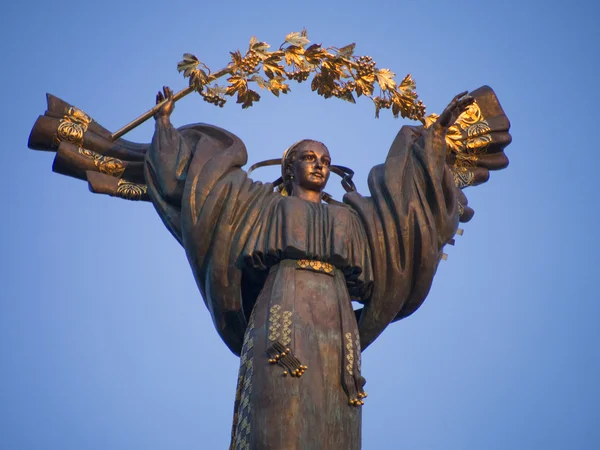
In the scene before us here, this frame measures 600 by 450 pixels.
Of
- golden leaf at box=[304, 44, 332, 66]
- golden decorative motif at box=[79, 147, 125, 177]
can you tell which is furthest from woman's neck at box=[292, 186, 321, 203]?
golden decorative motif at box=[79, 147, 125, 177]

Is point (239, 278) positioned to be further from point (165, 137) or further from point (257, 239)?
point (165, 137)

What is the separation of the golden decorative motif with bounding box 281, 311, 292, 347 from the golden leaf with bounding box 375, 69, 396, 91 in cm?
324

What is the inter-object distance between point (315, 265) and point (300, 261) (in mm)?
156

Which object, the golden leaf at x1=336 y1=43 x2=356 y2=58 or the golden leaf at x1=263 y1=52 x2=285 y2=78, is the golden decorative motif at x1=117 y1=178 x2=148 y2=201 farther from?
the golden leaf at x1=336 y1=43 x2=356 y2=58

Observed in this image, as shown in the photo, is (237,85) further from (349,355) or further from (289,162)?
(349,355)

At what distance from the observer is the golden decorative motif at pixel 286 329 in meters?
12.7

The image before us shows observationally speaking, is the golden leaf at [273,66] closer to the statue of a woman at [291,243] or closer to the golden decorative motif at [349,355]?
the statue of a woman at [291,243]

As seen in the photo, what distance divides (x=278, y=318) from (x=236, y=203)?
4.54 ft

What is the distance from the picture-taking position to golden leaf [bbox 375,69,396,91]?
14797 millimetres

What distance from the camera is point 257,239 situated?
1340 cm

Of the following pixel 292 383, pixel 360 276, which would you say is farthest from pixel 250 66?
pixel 292 383

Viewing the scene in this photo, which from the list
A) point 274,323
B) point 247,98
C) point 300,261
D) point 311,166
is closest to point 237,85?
point 247,98

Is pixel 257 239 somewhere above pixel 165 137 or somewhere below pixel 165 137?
below

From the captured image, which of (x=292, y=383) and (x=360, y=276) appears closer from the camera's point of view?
(x=292, y=383)
